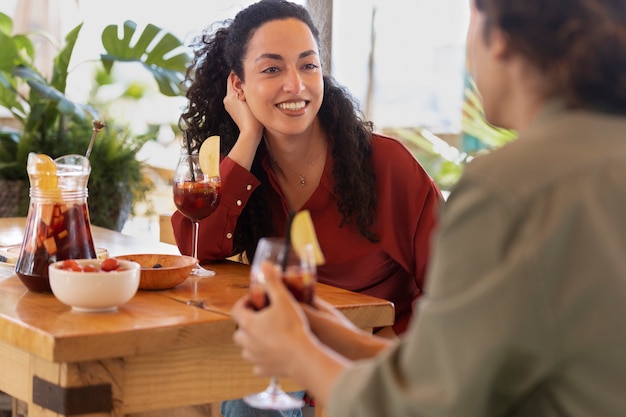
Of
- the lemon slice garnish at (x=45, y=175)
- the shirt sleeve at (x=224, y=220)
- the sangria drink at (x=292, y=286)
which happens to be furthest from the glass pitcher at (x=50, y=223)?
the sangria drink at (x=292, y=286)

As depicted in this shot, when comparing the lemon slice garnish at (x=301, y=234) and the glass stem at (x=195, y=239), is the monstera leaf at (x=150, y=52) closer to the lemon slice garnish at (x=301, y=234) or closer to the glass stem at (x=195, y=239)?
the glass stem at (x=195, y=239)

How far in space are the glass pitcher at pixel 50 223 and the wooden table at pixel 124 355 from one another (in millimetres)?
60

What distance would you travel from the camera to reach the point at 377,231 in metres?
2.53

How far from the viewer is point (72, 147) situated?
4.57 meters

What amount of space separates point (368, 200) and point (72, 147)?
243cm

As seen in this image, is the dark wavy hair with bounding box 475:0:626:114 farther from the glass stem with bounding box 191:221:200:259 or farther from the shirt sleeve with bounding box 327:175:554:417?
the glass stem with bounding box 191:221:200:259

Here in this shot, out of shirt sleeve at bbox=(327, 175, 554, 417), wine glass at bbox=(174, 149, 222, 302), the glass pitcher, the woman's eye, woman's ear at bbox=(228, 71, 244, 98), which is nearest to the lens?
shirt sleeve at bbox=(327, 175, 554, 417)

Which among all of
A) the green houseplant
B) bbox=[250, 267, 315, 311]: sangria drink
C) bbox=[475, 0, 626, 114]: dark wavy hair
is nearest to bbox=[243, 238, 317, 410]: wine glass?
bbox=[250, 267, 315, 311]: sangria drink

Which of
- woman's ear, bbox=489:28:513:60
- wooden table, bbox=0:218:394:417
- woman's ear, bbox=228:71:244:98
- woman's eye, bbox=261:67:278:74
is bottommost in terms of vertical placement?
wooden table, bbox=0:218:394:417

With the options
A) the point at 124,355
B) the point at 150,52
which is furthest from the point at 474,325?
the point at 150,52

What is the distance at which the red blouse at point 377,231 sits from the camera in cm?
250

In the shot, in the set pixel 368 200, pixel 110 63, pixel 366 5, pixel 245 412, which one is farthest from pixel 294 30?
pixel 366 5

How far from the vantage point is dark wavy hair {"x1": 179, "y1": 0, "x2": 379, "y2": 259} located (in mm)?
2535

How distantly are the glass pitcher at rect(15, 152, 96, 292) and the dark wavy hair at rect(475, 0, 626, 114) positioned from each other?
1.14 meters
